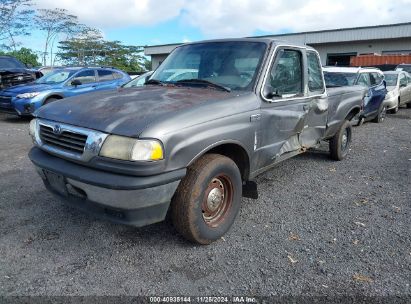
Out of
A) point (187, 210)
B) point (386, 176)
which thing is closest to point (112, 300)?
point (187, 210)

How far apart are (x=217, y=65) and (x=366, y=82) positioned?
24.9 feet

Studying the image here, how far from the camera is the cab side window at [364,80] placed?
980 cm

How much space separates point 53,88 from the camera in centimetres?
999

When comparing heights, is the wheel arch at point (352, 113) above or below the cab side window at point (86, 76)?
below

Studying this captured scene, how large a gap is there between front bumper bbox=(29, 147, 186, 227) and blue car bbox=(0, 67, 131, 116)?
6408mm

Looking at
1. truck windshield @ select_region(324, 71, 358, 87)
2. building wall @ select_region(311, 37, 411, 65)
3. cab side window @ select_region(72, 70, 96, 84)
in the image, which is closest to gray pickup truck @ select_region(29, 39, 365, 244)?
truck windshield @ select_region(324, 71, 358, 87)

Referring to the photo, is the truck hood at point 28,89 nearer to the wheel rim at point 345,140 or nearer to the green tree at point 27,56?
the wheel rim at point 345,140

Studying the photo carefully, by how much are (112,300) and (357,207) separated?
3.13 metres

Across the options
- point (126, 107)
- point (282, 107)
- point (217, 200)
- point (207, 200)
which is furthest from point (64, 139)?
point (282, 107)

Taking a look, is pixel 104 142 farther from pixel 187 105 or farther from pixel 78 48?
pixel 78 48

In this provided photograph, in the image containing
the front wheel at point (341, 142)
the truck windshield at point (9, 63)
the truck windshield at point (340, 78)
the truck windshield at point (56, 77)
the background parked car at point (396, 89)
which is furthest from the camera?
the truck windshield at point (9, 63)

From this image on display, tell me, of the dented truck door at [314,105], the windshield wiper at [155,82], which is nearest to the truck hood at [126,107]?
the windshield wiper at [155,82]

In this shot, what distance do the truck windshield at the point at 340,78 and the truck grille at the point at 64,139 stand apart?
805 centimetres

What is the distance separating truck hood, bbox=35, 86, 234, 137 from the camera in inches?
108
